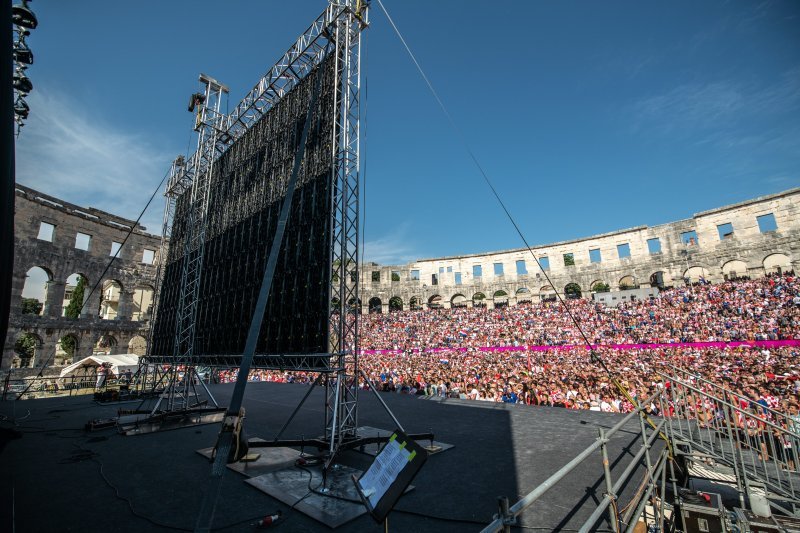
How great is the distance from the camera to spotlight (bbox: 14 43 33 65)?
860 cm

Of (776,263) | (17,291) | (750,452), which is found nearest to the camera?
(750,452)

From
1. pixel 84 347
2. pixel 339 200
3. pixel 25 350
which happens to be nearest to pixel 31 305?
pixel 25 350

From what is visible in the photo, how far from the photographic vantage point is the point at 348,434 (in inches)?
317

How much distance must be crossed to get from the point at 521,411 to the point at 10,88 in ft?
41.9

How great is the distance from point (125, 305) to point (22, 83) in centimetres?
2760

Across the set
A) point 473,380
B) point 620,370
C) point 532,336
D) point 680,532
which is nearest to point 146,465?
point 680,532

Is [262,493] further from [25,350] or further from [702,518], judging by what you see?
[25,350]

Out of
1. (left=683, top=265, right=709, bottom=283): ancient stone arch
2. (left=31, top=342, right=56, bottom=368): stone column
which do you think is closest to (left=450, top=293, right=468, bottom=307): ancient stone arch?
(left=683, top=265, right=709, bottom=283): ancient stone arch

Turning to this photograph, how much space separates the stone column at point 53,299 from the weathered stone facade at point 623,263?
930 inches

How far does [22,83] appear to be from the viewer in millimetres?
9570

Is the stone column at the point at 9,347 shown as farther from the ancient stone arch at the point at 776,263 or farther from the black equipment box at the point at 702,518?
the ancient stone arch at the point at 776,263

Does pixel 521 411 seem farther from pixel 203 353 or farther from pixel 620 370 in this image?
pixel 203 353

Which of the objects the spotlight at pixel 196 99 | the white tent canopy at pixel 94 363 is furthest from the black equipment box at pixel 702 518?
the white tent canopy at pixel 94 363

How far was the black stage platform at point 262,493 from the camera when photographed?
15.4ft
